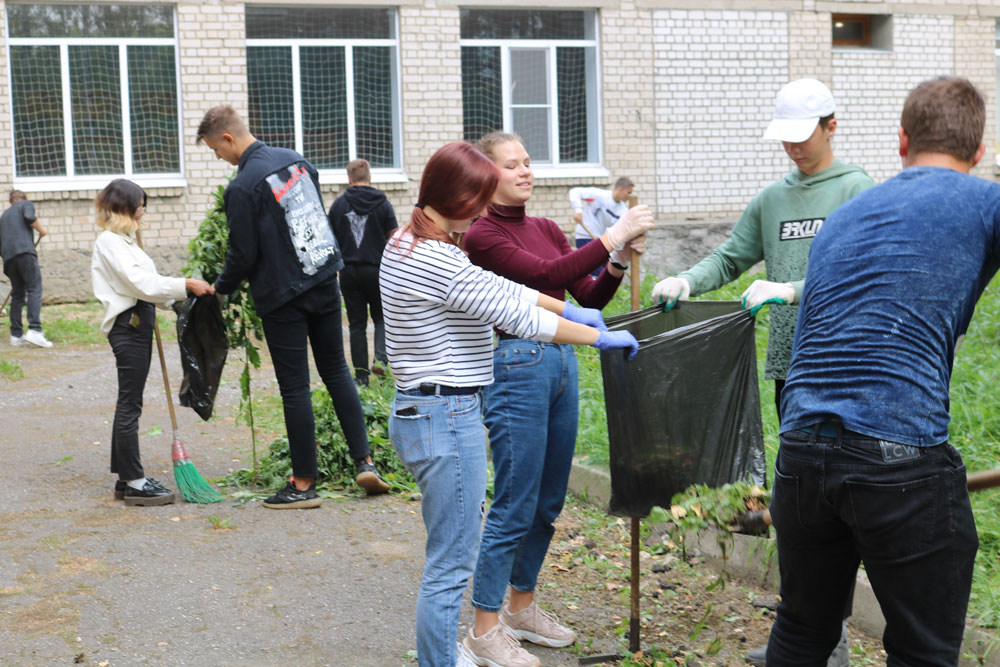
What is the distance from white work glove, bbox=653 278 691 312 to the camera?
388cm

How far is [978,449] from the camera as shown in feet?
17.2

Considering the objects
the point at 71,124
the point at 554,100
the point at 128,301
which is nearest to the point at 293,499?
the point at 128,301

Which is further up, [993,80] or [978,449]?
[993,80]

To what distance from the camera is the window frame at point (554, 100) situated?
15.7 meters

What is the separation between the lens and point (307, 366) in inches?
230

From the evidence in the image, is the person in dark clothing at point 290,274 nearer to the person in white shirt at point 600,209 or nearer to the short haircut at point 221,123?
the short haircut at point 221,123

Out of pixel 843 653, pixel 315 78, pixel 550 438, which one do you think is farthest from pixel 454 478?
pixel 315 78

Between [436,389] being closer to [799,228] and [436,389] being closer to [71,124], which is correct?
[799,228]

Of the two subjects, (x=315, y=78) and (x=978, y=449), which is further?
(x=315, y=78)

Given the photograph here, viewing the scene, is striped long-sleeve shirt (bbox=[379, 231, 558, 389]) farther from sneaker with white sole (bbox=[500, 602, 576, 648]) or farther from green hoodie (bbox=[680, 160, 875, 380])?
sneaker with white sole (bbox=[500, 602, 576, 648])

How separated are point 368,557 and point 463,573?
1889mm

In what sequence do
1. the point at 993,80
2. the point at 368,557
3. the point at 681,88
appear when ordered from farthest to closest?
the point at 993,80 < the point at 681,88 < the point at 368,557

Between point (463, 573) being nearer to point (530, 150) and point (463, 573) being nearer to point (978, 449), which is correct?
point (978, 449)

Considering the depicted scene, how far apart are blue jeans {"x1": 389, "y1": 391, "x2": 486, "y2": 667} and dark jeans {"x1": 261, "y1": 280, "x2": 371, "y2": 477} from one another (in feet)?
8.35
